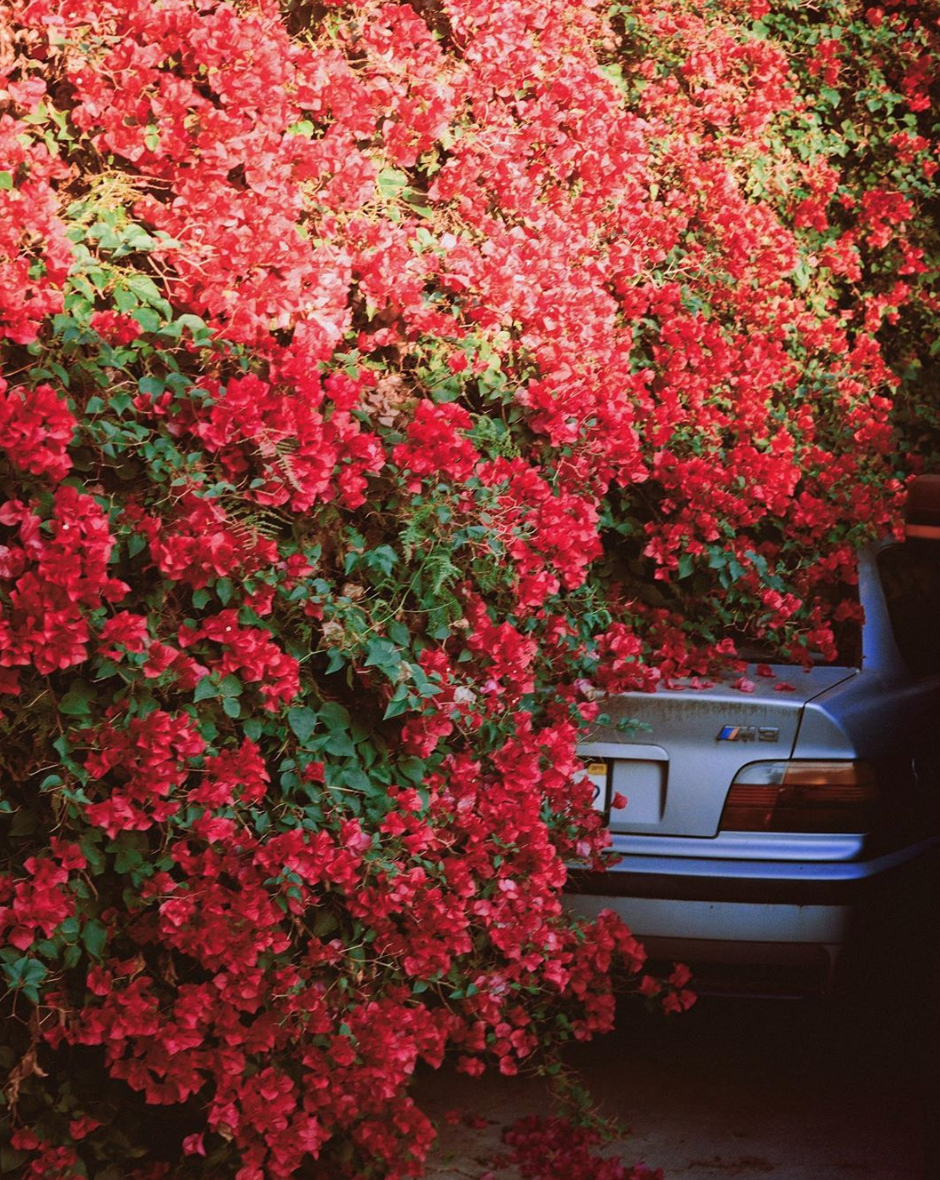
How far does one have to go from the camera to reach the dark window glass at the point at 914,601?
4996mm

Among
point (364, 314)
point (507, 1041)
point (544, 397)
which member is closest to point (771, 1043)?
point (507, 1041)

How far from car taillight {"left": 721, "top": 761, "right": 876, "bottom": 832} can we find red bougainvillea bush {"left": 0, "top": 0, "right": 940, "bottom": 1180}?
1.36 ft

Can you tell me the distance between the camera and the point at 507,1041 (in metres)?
4.01

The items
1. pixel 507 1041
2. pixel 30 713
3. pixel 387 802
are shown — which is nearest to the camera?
pixel 30 713

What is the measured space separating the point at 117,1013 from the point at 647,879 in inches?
61.7

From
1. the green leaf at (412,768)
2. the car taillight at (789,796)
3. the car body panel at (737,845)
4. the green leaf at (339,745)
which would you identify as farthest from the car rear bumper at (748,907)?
the green leaf at (339,745)

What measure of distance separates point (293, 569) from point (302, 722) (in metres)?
0.37

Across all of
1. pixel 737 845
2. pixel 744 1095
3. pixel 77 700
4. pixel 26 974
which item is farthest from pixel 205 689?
pixel 744 1095

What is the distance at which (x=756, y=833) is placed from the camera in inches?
167

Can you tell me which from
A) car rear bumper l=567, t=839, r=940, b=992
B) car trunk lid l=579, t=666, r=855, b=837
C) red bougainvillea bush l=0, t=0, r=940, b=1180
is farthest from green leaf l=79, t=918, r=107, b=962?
car trunk lid l=579, t=666, r=855, b=837

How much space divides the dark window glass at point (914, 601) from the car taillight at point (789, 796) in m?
0.77

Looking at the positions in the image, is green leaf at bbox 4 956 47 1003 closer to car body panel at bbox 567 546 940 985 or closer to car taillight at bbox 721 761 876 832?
car body panel at bbox 567 546 940 985

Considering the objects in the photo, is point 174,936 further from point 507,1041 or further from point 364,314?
point 364,314

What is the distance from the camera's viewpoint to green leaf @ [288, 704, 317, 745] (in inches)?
139
